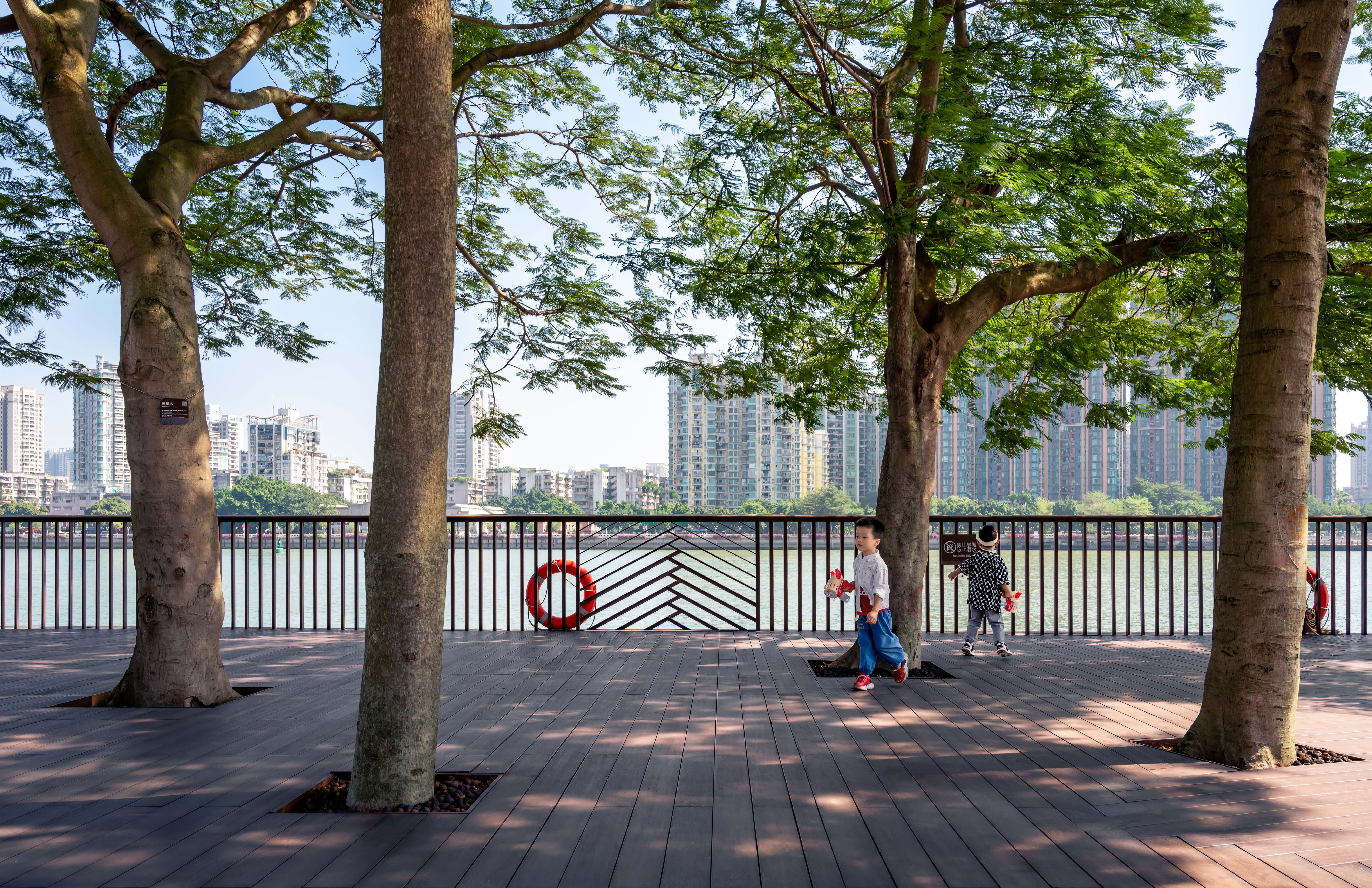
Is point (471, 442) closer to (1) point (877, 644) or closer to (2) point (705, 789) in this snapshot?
(1) point (877, 644)

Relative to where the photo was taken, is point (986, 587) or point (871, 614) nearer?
point (871, 614)

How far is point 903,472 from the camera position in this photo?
5887mm

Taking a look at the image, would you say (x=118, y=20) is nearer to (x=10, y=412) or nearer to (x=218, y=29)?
(x=218, y=29)

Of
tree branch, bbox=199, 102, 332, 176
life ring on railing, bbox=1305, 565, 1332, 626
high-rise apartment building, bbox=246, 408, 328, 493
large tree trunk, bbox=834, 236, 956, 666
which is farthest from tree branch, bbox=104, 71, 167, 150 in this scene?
high-rise apartment building, bbox=246, 408, 328, 493

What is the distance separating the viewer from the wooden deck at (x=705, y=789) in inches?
97.7

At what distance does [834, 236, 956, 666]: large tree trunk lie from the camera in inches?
229

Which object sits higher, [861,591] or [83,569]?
[861,591]

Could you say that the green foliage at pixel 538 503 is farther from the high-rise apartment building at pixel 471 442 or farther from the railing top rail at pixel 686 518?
the railing top rail at pixel 686 518

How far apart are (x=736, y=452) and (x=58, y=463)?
82012 millimetres

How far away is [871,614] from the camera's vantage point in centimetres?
522

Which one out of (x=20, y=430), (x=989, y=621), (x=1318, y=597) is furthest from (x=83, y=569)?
(x=20, y=430)

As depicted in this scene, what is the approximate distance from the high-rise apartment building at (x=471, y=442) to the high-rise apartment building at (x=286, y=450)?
33.0 meters

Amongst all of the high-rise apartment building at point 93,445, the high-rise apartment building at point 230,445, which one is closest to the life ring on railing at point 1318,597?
the high-rise apartment building at point 93,445

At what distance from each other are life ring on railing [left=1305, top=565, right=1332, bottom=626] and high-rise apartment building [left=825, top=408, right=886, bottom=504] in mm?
5227
